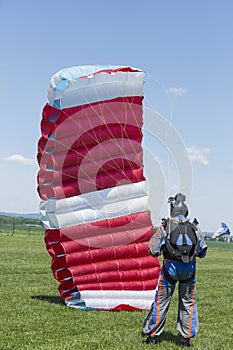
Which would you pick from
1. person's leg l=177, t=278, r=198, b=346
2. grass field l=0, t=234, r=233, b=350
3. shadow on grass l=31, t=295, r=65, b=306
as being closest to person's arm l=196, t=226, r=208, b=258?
person's leg l=177, t=278, r=198, b=346

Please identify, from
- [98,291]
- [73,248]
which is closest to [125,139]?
[73,248]

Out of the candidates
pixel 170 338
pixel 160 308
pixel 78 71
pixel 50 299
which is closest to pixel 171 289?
pixel 160 308

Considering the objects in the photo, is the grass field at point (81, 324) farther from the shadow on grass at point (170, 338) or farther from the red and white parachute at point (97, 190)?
the red and white parachute at point (97, 190)

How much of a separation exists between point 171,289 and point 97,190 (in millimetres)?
2298

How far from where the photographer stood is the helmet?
6.13m

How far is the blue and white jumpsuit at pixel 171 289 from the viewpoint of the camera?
6.06m

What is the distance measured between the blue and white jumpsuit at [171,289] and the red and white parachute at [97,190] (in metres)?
1.93

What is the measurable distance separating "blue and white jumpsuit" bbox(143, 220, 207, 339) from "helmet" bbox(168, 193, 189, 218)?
0.70ft

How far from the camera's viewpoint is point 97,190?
8008 millimetres

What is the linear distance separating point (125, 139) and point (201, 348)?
3250mm

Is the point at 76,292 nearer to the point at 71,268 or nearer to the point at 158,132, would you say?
the point at 71,268

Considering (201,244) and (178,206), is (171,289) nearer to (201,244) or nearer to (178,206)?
(201,244)

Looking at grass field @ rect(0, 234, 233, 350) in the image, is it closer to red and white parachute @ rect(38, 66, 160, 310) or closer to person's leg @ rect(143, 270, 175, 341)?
person's leg @ rect(143, 270, 175, 341)

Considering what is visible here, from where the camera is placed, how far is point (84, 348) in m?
5.76
